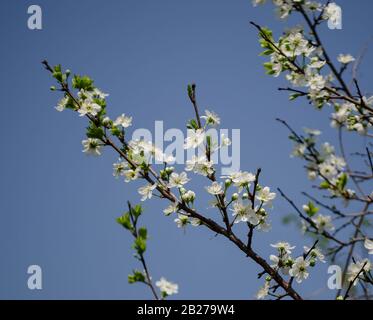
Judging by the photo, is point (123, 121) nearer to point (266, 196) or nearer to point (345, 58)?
point (266, 196)

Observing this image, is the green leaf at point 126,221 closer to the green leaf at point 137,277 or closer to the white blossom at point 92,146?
the green leaf at point 137,277

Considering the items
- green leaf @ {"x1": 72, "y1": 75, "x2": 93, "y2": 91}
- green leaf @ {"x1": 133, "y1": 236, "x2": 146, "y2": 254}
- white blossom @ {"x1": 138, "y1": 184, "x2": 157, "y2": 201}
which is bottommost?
green leaf @ {"x1": 133, "y1": 236, "x2": 146, "y2": 254}

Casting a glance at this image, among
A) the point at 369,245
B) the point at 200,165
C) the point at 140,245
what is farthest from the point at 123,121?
the point at 369,245

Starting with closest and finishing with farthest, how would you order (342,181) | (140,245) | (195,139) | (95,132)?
(140,245) < (342,181) < (195,139) < (95,132)

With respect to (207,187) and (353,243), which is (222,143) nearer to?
(207,187)

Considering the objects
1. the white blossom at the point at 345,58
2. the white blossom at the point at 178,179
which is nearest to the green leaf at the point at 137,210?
the white blossom at the point at 178,179

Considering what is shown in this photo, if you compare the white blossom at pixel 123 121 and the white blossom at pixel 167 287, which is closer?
the white blossom at pixel 167 287

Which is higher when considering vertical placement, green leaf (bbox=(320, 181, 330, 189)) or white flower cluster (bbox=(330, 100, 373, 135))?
white flower cluster (bbox=(330, 100, 373, 135))

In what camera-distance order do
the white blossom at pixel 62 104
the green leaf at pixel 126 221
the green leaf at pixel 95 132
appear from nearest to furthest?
the green leaf at pixel 126 221 → the green leaf at pixel 95 132 → the white blossom at pixel 62 104

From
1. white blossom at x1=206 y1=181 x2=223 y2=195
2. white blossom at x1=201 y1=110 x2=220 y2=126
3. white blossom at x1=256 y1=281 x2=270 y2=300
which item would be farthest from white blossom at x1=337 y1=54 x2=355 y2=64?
white blossom at x1=256 y1=281 x2=270 y2=300

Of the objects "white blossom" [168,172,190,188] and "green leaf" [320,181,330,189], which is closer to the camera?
"green leaf" [320,181,330,189]

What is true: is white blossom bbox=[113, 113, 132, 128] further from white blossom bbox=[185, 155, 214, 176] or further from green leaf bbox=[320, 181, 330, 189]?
green leaf bbox=[320, 181, 330, 189]
